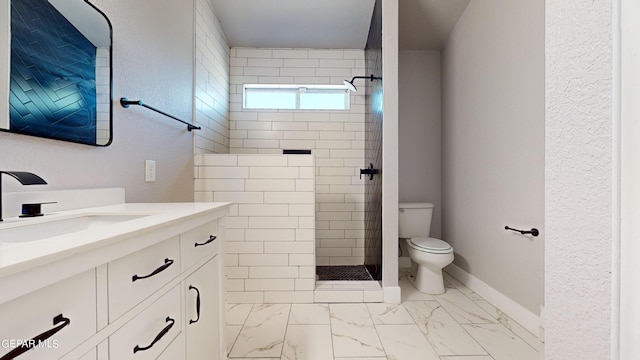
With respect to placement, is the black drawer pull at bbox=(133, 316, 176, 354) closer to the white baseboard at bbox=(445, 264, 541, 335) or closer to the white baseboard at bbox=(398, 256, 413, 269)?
the white baseboard at bbox=(445, 264, 541, 335)

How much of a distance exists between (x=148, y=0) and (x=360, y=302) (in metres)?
2.44

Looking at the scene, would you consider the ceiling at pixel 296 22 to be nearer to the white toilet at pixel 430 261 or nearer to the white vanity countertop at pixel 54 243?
the white toilet at pixel 430 261

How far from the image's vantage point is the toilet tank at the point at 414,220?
275cm

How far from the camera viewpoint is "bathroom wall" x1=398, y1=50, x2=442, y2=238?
9.98ft

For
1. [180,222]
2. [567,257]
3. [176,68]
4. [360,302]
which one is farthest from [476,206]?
[176,68]

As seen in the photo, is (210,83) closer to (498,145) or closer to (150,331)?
(150,331)

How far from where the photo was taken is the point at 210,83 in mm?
2461

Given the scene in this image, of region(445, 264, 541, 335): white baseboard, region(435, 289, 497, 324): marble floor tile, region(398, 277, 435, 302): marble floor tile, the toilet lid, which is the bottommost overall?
region(398, 277, 435, 302): marble floor tile

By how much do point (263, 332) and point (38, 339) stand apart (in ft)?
4.88

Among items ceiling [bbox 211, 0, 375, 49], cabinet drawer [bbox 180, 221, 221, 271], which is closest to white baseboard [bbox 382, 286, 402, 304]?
cabinet drawer [bbox 180, 221, 221, 271]

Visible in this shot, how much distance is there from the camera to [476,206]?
2.35 m

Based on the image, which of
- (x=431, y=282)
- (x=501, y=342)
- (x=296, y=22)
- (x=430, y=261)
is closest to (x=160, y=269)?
(x=501, y=342)

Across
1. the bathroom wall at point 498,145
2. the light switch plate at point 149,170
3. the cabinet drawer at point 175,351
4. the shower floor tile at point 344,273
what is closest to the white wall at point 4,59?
the light switch plate at point 149,170

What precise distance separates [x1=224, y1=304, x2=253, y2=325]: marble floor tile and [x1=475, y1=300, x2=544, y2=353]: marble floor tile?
70.1 inches
